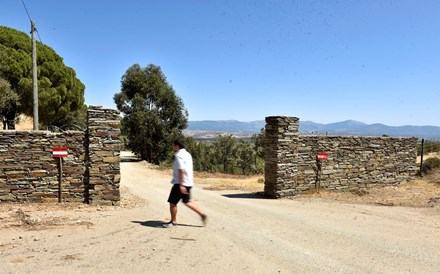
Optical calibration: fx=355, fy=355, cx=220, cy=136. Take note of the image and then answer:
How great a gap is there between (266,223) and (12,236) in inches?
212

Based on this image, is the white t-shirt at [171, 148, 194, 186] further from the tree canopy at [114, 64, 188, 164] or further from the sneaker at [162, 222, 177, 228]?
the tree canopy at [114, 64, 188, 164]

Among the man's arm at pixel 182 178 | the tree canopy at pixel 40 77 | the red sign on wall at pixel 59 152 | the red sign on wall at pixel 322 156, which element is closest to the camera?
the man's arm at pixel 182 178

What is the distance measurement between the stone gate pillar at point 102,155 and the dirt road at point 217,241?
498 mm

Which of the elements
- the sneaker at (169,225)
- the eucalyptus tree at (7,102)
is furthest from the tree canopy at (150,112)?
the sneaker at (169,225)

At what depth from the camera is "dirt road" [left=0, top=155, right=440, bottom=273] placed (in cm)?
543

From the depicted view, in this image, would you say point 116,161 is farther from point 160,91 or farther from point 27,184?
point 160,91

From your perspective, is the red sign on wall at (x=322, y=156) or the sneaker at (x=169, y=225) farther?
the red sign on wall at (x=322, y=156)

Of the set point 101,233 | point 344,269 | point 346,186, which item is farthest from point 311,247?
point 346,186

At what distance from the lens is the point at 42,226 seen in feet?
24.3

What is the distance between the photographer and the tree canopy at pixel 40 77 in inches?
933

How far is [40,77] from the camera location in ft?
87.2

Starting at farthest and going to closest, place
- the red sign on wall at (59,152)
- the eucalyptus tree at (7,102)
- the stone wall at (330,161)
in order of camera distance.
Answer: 1. the eucalyptus tree at (7,102)
2. the stone wall at (330,161)
3. the red sign on wall at (59,152)

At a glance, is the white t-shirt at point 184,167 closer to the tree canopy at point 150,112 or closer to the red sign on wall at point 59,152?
the red sign on wall at point 59,152

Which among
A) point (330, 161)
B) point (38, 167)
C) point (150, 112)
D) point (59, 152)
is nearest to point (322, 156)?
point (330, 161)
